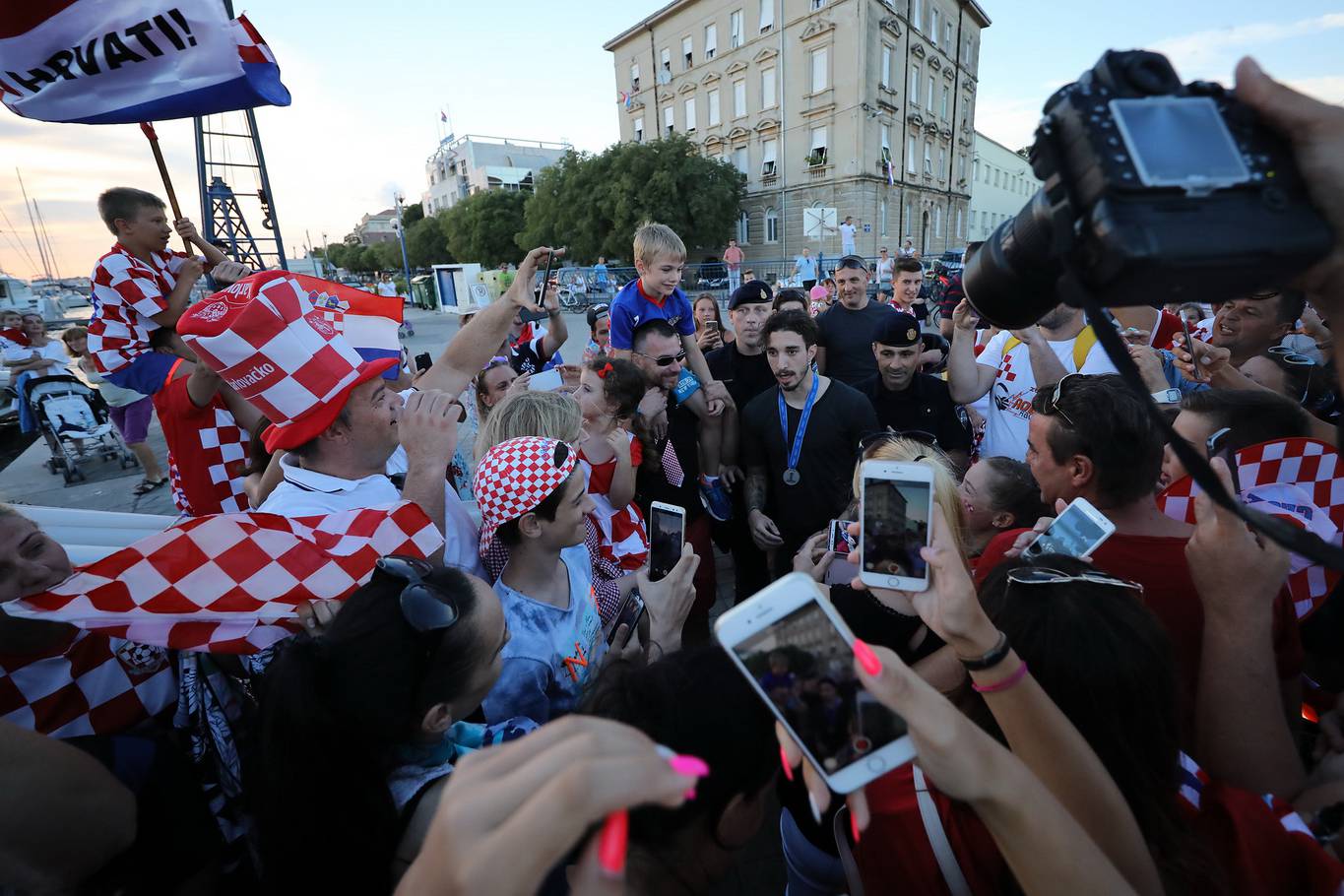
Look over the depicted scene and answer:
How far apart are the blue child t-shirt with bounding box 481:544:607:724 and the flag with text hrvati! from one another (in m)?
2.89

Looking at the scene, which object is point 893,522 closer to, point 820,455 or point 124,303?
point 820,455

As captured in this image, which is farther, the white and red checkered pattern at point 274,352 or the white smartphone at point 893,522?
the white and red checkered pattern at point 274,352

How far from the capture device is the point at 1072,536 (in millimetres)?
1545

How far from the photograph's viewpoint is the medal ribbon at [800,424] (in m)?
3.15

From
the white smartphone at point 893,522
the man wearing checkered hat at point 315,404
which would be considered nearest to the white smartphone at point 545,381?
the man wearing checkered hat at point 315,404

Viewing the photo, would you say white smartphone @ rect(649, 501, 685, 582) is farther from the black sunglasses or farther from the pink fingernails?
the pink fingernails

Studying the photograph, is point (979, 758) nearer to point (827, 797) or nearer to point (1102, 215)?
point (827, 797)

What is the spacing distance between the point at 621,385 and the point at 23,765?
2.35 metres

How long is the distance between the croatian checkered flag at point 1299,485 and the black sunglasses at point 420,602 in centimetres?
236

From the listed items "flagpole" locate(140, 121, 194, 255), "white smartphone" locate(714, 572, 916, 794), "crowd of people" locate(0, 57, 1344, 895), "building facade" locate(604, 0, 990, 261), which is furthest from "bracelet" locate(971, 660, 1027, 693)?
"building facade" locate(604, 0, 990, 261)

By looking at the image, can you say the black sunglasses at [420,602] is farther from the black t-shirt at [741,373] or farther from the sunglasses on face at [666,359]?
the black t-shirt at [741,373]

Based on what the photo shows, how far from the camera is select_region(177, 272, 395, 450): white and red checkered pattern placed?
181cm

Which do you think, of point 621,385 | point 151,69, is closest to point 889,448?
point 621,385

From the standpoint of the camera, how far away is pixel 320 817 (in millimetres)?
1093
